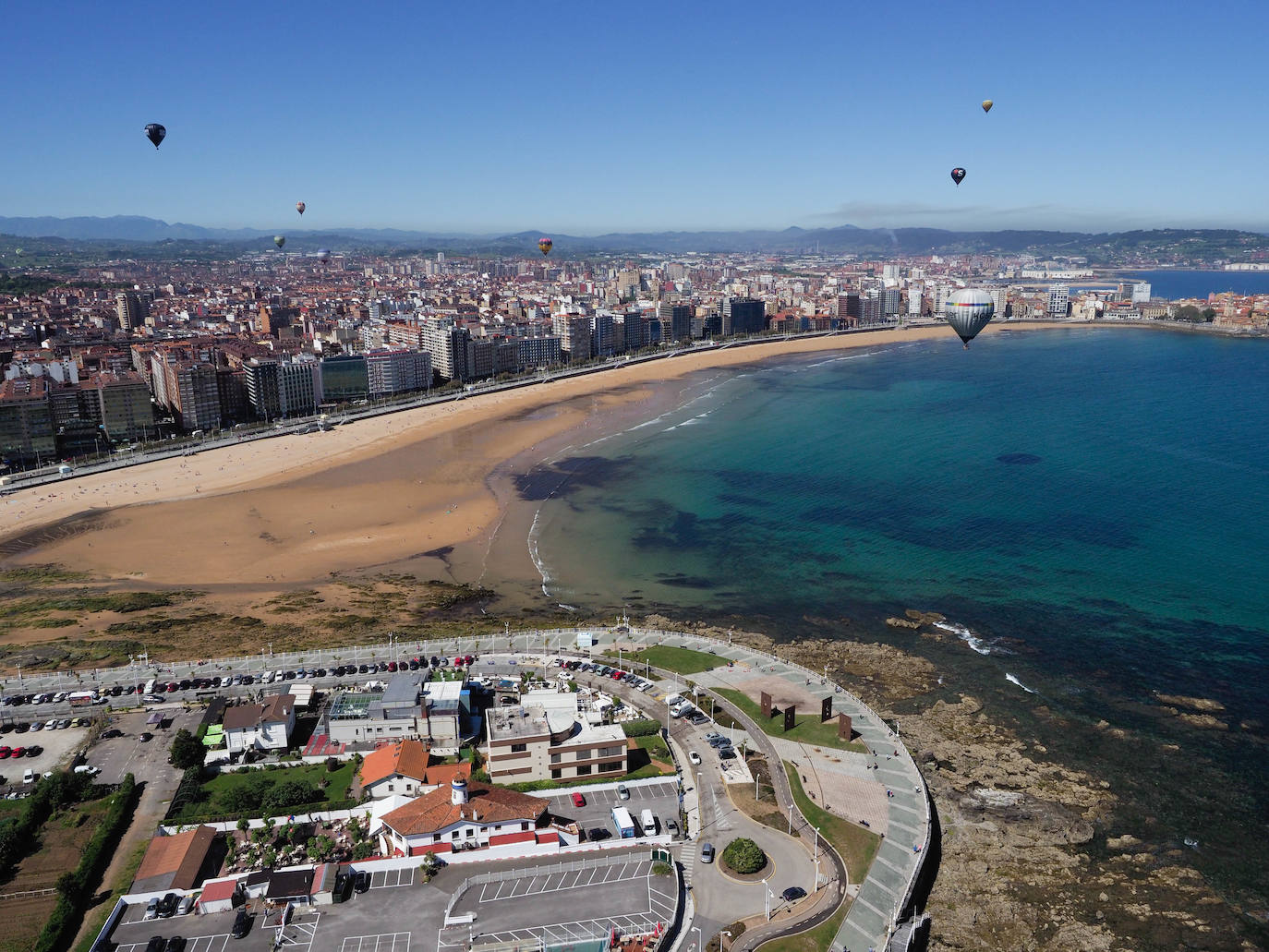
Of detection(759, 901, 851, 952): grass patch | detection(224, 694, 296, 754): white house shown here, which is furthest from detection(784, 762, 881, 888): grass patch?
detection(224, 694, 296, 754): white house

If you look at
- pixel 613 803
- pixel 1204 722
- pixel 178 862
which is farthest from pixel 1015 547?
pixel 178 862

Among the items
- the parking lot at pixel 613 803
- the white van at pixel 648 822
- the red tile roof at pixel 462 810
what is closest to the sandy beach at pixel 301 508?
the parking lot at pixel 613 803

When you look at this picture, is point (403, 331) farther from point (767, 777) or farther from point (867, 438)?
point (767, 777)

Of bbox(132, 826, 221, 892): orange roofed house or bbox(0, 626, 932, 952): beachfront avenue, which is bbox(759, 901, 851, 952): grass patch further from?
bbox(132, 826, 221, 892): orange roofed house

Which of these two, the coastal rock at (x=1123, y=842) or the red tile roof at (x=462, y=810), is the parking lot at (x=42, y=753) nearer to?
the red tile roof at (x=462, y=810)

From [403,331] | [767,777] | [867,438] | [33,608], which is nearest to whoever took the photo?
[767,777]

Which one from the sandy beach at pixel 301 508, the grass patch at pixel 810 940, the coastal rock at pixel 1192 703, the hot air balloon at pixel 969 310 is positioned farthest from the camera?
the hot air balloon at pixel 969 310

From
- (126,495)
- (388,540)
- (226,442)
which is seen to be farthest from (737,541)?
(226,442)
